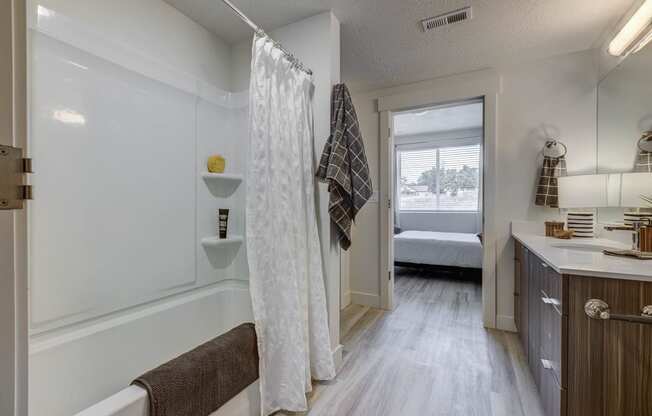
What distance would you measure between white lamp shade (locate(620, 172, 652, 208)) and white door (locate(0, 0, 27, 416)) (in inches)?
101

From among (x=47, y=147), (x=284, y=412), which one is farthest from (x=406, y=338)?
(x=47, y=147)

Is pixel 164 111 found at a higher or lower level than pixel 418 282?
higher

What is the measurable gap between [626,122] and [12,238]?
2951mm

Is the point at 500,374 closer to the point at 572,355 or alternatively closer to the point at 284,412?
the point at 572,355

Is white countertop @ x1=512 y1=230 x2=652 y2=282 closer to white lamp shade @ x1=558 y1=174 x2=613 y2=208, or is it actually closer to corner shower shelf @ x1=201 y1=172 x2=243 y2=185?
white lamp shade @ x1=558 y1=174 x2=613 y2=208

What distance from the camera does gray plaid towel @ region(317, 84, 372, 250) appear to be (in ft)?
5.83

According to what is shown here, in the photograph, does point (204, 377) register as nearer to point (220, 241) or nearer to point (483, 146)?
point (220, 241)

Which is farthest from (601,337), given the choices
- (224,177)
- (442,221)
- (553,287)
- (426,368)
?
(442,221)

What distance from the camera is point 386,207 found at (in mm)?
3004

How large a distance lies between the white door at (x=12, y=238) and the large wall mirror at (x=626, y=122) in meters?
2.59

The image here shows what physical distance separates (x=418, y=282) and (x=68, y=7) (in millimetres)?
4248

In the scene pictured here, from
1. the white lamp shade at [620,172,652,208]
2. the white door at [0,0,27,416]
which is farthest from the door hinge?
the white lamp shade at [620,172,652,208]

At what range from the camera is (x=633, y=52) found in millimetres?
1768

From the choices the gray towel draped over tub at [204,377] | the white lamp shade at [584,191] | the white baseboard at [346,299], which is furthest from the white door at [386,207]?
the gray towel draped over tub at [204,377]
